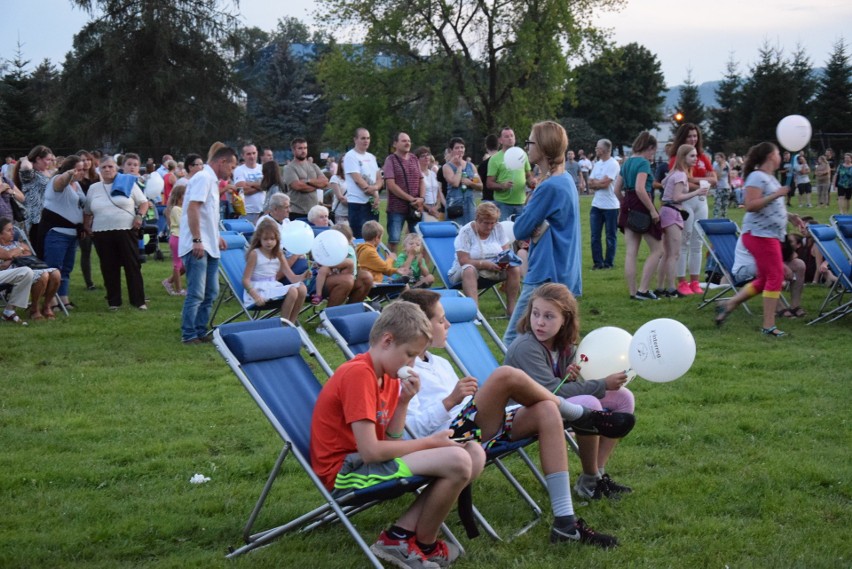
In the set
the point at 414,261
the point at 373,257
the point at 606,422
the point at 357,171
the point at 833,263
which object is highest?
the point at 357,171

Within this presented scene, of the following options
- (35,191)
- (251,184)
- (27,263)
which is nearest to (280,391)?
(27,263)

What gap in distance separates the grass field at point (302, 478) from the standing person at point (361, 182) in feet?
12.5

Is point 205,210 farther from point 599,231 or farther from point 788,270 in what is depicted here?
point 599,231

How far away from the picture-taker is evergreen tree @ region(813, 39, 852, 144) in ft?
145

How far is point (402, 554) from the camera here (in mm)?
3822

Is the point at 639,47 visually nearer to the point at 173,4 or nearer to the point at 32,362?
the point at 173,4

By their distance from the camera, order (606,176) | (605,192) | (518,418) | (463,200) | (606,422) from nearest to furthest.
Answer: (518,418), (606,422), (606,176), (605,192), (463,200)

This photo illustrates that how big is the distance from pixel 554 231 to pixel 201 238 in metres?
3.74

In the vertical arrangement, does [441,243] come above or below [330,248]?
below

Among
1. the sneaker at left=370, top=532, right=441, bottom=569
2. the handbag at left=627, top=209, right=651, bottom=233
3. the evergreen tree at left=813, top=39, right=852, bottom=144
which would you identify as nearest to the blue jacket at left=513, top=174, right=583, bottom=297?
the sneaker at left=370, top=532, right=441, bottom=569

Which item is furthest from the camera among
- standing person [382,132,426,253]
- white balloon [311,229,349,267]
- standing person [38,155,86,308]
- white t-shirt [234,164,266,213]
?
white t-shirt [234,164,266,213]

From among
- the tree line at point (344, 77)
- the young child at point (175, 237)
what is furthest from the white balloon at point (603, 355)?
the tree line at point (344, 77)

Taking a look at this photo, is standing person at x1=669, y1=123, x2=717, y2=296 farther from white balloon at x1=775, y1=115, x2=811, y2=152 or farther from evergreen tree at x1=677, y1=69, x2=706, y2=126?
evergreen tree at x1=677, y1=69, x2=706, y2=126

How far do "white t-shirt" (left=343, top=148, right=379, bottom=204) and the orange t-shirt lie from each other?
26.3 feet
